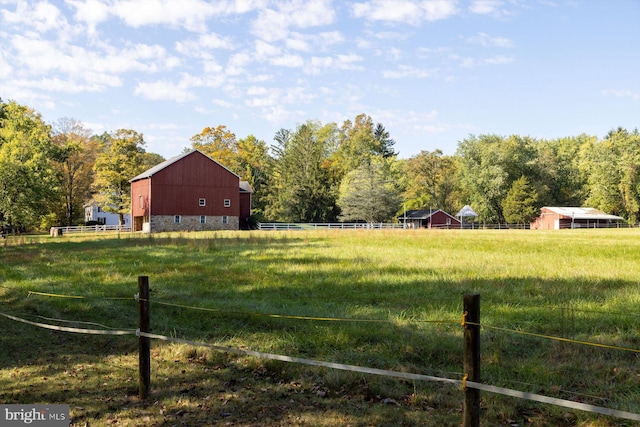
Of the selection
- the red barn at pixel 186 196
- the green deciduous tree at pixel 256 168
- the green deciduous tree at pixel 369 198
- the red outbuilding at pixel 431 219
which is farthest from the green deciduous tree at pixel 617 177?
the red barn at pixel 186 196

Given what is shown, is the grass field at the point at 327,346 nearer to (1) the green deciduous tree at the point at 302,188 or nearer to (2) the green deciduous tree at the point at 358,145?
(1) the green deciduous tree at the point at 302,188

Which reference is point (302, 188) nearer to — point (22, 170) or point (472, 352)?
point (22, 170)

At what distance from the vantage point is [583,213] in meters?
83.1

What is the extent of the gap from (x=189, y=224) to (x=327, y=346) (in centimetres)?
5285

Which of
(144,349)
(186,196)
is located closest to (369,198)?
(186,196)

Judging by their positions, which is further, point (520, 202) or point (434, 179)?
point (434, 179)

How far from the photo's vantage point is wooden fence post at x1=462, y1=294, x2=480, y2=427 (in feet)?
14.6

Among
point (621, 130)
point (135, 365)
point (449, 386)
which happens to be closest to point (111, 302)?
point (135, 365)

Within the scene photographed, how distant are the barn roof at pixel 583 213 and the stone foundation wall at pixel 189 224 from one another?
1990 inches

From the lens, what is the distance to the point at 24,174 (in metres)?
42.3

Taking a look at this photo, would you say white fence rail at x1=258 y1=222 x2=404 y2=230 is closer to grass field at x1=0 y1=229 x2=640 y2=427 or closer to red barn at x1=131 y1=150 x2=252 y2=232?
red barn at x1=131 y1=150 x2=252 y2=232

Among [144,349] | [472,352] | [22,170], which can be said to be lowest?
[144,349]

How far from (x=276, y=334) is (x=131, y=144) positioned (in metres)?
61.1

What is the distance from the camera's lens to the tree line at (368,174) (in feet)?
228
